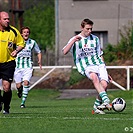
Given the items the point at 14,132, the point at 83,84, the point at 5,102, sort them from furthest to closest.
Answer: the point at 83,84 < the point at 5,102 < the point at 14,132

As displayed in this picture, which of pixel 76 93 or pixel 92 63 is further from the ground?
pixel 92 63

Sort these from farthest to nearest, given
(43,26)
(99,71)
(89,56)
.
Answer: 1. (43,26)
2. (89,56)
3. (99,71)

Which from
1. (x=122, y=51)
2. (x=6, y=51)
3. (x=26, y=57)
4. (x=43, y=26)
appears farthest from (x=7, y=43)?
(x=43, y=26)

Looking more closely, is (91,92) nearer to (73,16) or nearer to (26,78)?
(26,78)

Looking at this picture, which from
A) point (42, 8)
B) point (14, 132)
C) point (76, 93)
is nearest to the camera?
point (14, 132)

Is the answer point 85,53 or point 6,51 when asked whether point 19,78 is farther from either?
point 6,51

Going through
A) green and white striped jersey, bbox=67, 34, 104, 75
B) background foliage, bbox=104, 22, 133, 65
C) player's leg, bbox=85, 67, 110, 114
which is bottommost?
background foliage, bbox=104, 22, 133, 65

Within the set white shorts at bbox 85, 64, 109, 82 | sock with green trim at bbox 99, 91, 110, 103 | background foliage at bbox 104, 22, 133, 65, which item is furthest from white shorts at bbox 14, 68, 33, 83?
background foliage at bbox 104, 22, 133, 65

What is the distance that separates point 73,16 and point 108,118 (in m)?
33.5

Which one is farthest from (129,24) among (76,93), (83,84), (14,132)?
(14,132)

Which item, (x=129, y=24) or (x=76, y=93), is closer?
(x=76, y=93)

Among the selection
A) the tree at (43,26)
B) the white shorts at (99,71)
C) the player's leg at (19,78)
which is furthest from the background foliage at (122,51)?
the tree at (43,26)

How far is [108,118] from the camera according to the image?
12.5m

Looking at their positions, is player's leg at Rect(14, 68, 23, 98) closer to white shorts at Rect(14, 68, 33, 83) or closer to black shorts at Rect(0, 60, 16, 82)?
white shorts at Rect(14, 68, 33, 83)
